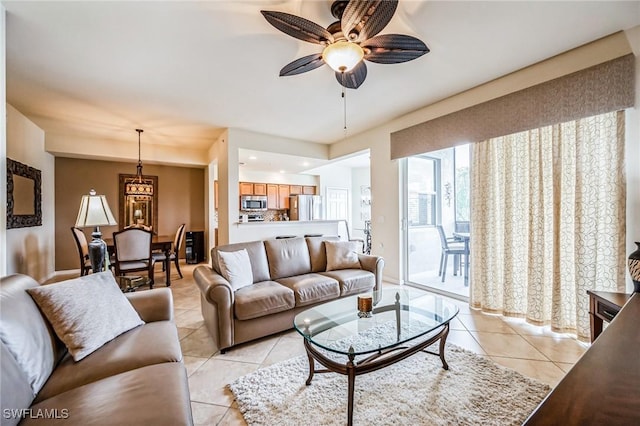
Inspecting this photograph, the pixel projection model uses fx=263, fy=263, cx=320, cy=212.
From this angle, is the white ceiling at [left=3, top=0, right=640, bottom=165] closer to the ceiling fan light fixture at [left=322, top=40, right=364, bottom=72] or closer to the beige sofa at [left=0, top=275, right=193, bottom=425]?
the ceiling fan light fixture at [left=322, top=40, right=364, bottom=72]

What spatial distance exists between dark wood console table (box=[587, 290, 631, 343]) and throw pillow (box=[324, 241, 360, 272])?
2099 millimetres

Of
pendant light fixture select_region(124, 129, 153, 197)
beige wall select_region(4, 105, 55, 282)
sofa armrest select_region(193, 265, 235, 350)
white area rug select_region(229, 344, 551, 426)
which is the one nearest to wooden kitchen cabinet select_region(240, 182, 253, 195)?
pendant light fixture select_region(124, 129, 153, 197)

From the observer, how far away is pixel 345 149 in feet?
17.2

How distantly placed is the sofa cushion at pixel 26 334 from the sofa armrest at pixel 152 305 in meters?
0.50

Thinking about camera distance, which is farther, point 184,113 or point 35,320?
point 184,113

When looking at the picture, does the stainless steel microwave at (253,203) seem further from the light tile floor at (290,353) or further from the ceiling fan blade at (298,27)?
the ceiling fan blade at (298,27)

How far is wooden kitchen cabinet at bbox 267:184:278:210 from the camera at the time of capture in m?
7.85

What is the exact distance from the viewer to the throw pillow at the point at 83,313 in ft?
4.49

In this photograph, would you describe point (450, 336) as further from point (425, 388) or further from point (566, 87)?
point (566, 87)

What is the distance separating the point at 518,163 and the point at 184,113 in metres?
4.31

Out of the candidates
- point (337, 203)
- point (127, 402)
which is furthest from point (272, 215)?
point (127, 402)

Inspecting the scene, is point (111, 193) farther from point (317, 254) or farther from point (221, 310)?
point (221, 310)

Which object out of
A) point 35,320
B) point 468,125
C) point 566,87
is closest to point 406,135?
point 468,125

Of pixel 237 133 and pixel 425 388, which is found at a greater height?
pixel 237 133
